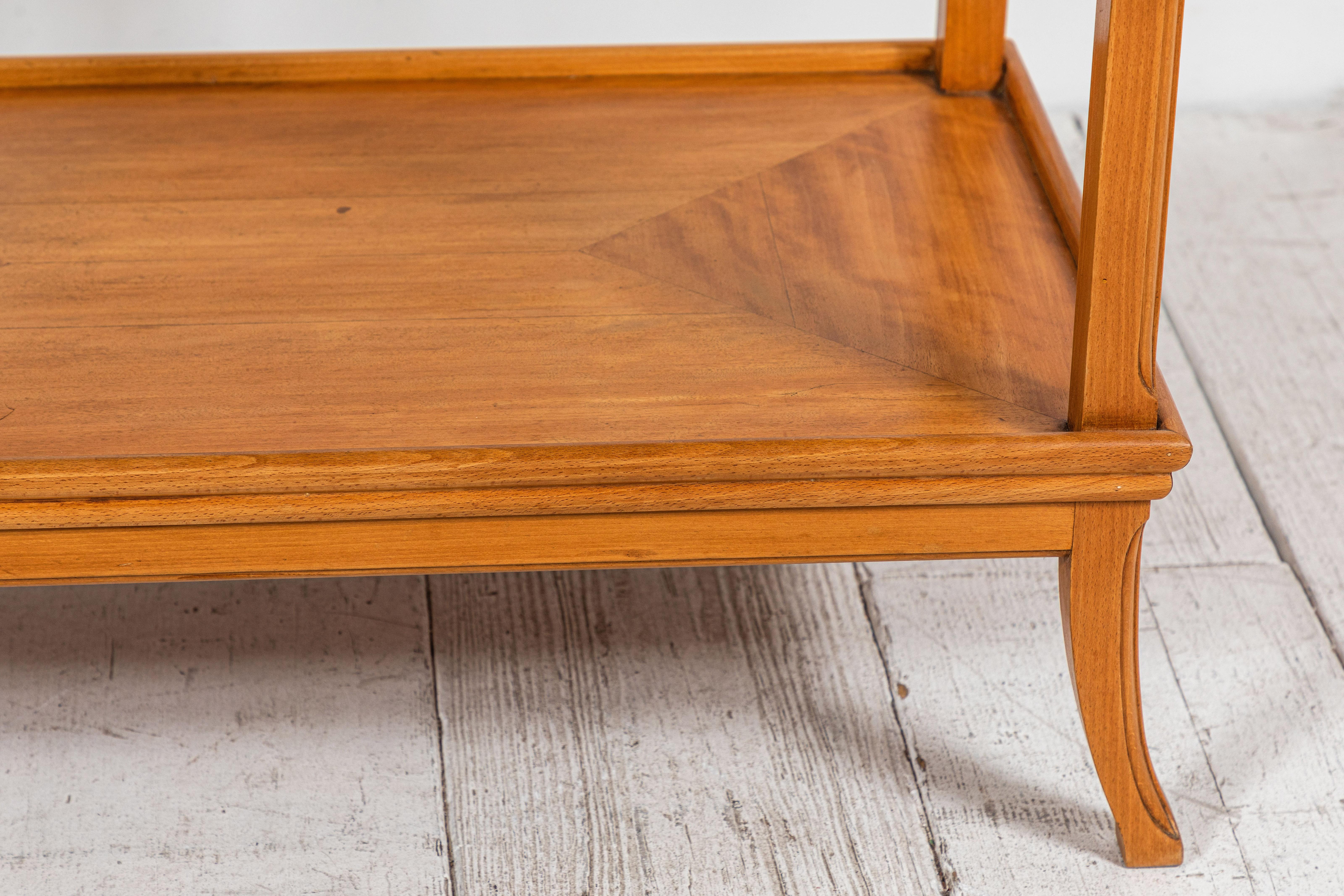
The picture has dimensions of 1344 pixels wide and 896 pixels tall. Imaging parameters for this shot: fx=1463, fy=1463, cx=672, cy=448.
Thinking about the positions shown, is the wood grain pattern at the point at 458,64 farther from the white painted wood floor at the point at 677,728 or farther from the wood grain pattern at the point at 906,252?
the white painted wood floor at the point at 677,728

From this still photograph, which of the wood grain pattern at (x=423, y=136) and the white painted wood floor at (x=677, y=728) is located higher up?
the wood grain pattern at (x=423, y=136)

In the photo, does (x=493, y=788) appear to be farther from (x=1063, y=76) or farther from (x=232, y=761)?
(x=1063, y=76)

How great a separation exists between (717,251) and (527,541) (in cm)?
30

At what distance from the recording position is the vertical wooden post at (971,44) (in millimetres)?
1227

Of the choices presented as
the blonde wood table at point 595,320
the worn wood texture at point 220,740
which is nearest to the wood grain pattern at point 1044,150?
the blonde wood table at point 595,320

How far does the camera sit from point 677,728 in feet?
3.46

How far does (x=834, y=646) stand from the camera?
1.13 m

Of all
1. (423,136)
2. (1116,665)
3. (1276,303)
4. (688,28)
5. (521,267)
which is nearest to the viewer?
(1116,665)

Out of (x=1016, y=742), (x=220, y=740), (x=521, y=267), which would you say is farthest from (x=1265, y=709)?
(x=220, y=740)

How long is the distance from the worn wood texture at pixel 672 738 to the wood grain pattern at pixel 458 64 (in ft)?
1.48

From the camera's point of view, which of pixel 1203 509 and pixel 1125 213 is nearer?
pixel 1125 213

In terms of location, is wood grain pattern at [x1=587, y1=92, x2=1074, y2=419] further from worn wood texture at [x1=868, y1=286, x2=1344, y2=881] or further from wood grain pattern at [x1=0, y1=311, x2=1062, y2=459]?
worn wood texture at [x1=868, y1=286, x2=1344, y2=881]

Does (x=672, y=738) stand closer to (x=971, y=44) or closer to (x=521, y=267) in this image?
(x=521, y=267)

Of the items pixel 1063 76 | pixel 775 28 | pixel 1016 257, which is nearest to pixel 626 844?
pixel 1016 257
